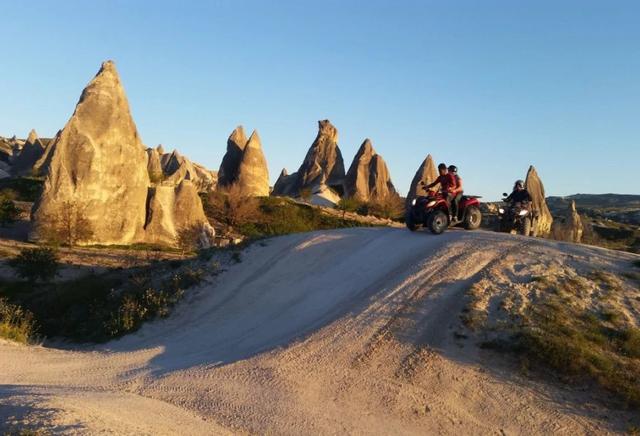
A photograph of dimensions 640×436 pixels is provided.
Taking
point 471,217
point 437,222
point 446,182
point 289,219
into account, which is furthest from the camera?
point 289,219

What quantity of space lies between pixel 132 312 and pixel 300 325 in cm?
469

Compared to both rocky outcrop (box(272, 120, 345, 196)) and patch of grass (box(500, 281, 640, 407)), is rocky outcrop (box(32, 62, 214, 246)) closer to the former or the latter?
rocky outcrop (box(272, 120, 345, 196))

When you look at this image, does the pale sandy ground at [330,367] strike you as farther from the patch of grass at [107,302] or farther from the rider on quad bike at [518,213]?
the rider on quad bike at [518,213]

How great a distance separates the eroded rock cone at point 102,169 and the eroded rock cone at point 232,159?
62.3 feet

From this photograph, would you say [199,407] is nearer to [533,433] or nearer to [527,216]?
[533,433]

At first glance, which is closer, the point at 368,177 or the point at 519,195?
the point at 519,195

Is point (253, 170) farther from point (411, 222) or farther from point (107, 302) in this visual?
point (411, 222)

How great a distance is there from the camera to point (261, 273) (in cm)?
1490

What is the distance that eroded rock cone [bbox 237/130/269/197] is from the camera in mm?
54250

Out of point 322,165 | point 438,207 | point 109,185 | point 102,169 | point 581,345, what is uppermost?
point 322,165

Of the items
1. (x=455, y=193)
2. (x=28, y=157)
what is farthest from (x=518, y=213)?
(x=28, y=157)

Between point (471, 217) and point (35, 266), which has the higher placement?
point (471, 217)

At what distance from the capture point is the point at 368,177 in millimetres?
63281

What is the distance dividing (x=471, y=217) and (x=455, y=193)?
1079 mm
